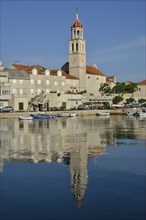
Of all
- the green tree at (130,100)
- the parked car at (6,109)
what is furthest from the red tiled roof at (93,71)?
the parked car at (6,109)

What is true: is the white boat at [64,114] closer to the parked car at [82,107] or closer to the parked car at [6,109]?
the parked car at [6,109]

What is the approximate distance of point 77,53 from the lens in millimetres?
78062

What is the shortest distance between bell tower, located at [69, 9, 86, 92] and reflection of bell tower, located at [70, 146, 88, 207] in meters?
59.8

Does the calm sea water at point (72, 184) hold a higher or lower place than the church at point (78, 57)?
lower

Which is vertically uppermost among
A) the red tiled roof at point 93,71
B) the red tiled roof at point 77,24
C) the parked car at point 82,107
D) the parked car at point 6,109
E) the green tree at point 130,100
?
the red tiled roof at point 77,24

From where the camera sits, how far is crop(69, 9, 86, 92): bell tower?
7775 centimetres

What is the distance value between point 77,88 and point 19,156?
195ft

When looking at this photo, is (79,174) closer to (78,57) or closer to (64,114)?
(64,114)

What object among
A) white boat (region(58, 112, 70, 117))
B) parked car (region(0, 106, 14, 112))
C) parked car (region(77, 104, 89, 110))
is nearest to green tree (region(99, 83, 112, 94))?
parked car (region(77, 104, 89, 110))

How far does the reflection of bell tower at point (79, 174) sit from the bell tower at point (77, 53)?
5976 cm

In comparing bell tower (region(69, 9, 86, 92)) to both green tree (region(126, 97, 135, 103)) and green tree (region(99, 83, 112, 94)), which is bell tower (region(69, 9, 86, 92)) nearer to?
green tree (region(99, 83, 112, 94))

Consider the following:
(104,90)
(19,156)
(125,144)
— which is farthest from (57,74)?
(19,156)

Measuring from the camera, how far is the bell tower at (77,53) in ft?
255

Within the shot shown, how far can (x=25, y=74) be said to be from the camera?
67.0 meters
